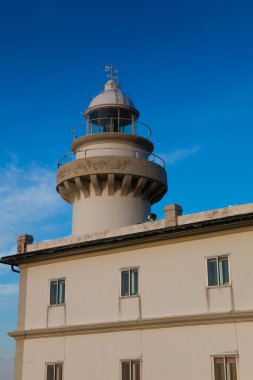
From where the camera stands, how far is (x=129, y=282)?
22922 millimetres

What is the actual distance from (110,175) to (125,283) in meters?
6.50

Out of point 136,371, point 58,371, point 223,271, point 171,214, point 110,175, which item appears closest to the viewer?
point 223,271

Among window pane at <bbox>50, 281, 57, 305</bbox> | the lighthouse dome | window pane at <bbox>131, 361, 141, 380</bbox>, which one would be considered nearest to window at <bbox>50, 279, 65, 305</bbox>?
window pane at <bbox>50, 281, 57, 305</bbox>

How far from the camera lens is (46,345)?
24.6m

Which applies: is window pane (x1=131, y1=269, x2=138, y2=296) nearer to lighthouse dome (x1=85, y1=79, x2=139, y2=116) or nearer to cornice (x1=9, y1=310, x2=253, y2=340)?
cornice (x1=9, y1=310, x2=253, y2=340)

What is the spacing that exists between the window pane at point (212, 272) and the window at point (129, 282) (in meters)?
3.18

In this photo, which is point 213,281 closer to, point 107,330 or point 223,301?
point 223,301

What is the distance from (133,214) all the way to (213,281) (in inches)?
328

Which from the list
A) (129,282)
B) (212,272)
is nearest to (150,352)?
(129,282)

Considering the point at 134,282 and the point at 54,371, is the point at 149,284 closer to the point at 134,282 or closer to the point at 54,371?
the point at 134,282

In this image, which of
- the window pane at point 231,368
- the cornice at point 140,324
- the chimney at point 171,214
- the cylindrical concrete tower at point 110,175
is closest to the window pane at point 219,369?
the window pane at point 231,368

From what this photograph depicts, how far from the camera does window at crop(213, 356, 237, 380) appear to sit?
1938 cm

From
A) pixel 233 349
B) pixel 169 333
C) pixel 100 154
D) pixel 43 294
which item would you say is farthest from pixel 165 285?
pixel 100 154

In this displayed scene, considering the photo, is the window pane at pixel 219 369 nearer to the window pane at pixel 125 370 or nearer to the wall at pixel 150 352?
the wall at pixel 150 352
